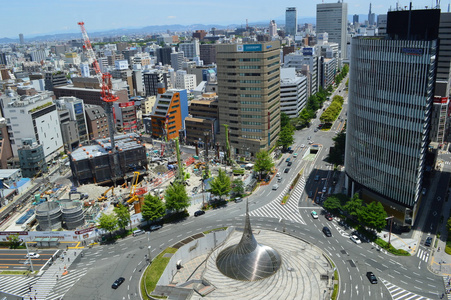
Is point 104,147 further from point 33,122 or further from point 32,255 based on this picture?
point 32,255

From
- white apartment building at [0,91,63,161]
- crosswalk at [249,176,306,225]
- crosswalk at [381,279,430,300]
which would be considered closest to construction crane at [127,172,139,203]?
crosswalk at [249,176,306,225]

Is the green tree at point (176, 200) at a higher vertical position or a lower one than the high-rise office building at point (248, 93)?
lower

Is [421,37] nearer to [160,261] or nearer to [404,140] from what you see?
[404,140]

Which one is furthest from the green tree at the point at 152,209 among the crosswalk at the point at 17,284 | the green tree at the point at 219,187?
the crosswalk at the point at 17,284

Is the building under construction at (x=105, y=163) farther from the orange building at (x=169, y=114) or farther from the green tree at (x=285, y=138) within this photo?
the green tree at (x=285, y=138)

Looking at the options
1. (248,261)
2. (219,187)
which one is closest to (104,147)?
(219,187)
